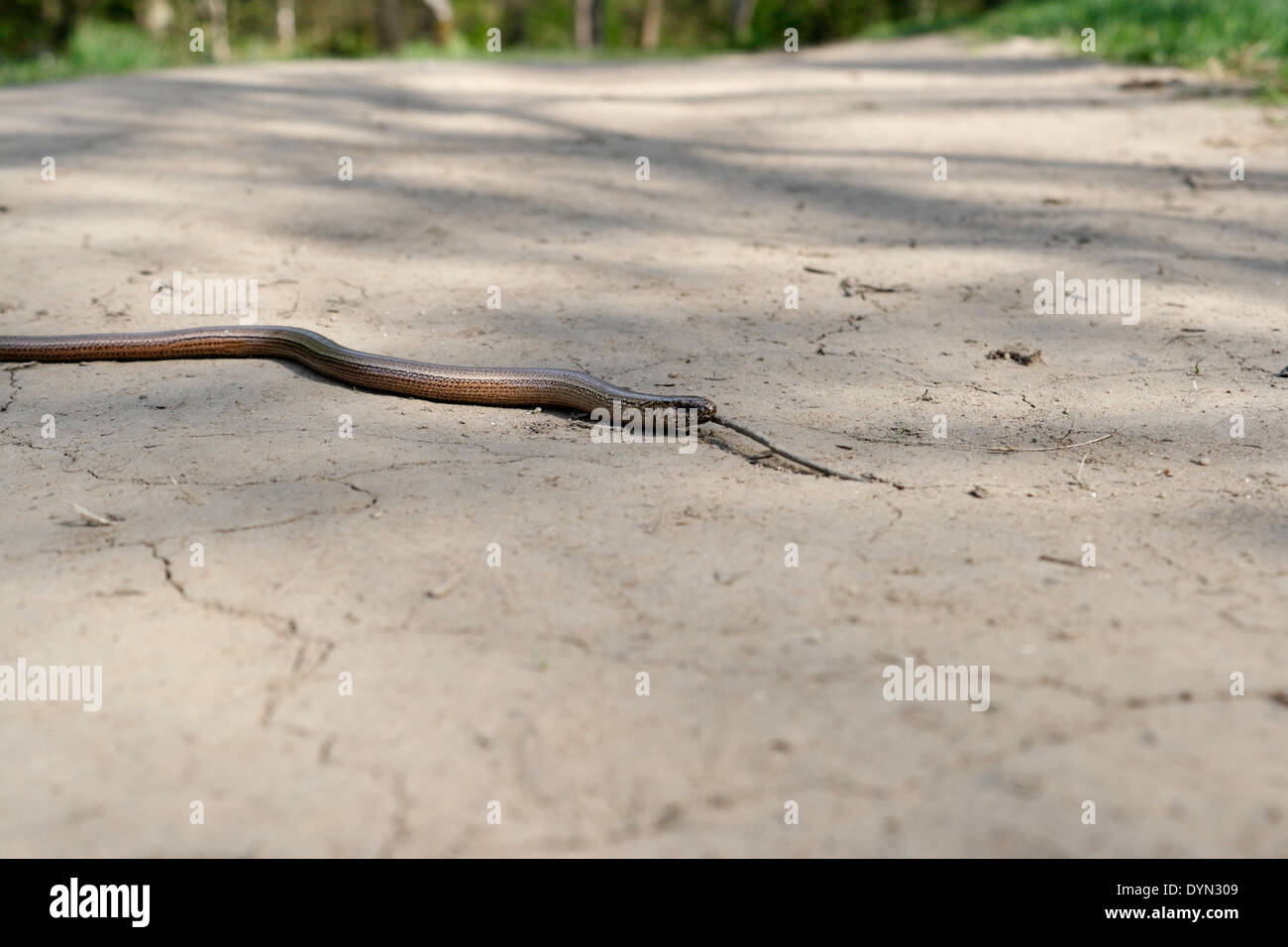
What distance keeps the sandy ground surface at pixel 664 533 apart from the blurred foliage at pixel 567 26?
4.11 metres

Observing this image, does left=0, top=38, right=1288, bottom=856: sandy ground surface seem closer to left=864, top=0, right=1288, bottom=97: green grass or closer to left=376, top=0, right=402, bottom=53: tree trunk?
left=864, top=0, right=1288, bottom=97: green grass

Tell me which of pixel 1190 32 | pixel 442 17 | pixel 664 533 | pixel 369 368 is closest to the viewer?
pixel 664 533

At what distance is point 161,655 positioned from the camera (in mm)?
2875

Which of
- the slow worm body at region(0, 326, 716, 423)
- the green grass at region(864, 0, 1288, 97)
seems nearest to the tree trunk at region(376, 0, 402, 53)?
the green grass at region(864, 0, 1288, 97)

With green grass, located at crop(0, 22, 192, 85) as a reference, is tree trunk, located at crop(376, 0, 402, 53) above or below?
above

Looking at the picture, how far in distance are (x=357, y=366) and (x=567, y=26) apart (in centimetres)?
4643

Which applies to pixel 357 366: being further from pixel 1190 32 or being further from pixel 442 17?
pixel 442 17

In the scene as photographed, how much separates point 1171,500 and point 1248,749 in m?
1.38

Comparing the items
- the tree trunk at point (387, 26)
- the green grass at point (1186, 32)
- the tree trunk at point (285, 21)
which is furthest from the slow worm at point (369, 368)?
the tree trunk at point (285, 21)

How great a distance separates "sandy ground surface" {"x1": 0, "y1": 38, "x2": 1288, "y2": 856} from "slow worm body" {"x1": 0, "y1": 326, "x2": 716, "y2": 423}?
0.12 meters

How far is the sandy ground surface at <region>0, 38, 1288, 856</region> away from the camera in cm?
237

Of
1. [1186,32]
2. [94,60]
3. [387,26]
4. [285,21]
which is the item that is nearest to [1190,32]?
[1186,32]

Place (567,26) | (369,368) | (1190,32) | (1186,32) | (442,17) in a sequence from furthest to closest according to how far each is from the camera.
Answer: (567,26) < (442,17) < (1186,32) < (1190,32) < (369,368)

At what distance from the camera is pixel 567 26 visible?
47406mm
